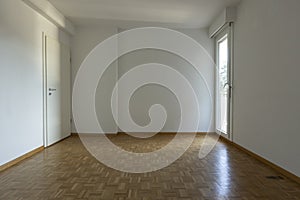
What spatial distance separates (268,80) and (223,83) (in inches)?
91.6

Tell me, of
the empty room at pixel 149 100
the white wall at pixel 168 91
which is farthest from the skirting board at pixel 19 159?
the white wall at pixel 168 91

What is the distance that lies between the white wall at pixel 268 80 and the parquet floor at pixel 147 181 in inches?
13.8

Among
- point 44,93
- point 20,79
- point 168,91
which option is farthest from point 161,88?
point 20,79

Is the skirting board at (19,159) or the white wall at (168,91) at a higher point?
the white wall at (168,91)

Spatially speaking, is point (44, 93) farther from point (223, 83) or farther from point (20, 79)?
point (223, 83)

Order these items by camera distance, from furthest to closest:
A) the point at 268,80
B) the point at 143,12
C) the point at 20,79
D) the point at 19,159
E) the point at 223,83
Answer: the point at 223,83, the point at 143,12, the point at 20,79, the point at 19,159, the point at 268,80

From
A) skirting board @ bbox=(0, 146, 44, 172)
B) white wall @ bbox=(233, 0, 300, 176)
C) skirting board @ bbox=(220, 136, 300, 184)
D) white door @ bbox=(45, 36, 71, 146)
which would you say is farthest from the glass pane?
skirting board @ bbox=(0, 146, 44, 172)

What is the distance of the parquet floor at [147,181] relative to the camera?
2.52m

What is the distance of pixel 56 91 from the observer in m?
5.36

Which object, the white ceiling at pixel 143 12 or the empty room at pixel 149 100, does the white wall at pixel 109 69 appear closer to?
the empty room at pixel 149 100

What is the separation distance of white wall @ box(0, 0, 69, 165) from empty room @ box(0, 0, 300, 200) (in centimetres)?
3

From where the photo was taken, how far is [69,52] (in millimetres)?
6168

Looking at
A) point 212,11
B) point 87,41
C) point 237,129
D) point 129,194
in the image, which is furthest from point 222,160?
point 87,41

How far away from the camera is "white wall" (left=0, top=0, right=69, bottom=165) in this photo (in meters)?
3.44
